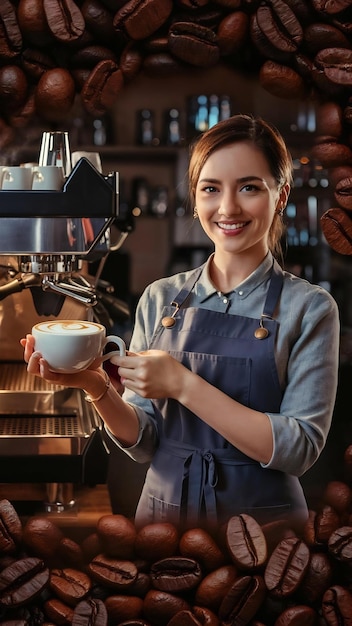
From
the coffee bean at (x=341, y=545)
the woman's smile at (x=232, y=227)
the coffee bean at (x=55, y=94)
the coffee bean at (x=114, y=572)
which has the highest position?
the coffee bean at (x=55, y=94)

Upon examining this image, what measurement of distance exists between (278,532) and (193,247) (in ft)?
1.62

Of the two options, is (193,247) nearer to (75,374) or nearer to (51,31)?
(75,374)

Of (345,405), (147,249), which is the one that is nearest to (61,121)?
(147,249)

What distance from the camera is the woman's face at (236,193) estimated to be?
1320 mm

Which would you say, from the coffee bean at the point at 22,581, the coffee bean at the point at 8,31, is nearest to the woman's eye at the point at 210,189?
the coffee bean at the point at 8,31

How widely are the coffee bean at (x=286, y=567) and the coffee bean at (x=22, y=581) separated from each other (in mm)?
364

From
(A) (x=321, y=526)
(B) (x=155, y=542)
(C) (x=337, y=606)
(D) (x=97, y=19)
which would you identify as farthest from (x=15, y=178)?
(C) (x=337, y=606)

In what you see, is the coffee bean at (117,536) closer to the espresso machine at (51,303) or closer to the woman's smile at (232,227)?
the espresso machine at (51,303)

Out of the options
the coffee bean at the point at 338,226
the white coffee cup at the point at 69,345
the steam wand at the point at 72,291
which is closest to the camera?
the white coffee cup at the point at 69,345

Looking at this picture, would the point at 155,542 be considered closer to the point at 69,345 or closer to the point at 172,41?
the point at 69,345

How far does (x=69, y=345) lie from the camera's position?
46.4 inches

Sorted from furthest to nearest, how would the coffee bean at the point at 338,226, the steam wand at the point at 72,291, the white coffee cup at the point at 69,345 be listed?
the coffee bean at the point at 338,226, the steam wand at the point at 72,291, the white coffee cup at the point at 69,345

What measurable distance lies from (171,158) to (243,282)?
9.4 inches

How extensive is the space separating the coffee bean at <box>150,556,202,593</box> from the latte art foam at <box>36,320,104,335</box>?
0.42 m
